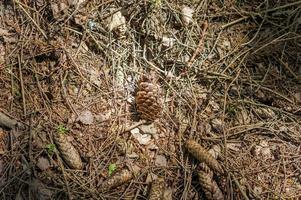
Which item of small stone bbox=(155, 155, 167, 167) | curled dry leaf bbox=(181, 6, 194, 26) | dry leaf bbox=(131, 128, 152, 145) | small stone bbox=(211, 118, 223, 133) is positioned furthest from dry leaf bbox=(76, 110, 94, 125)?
curled dry leaf bbox=(181, 6, 194, 26)

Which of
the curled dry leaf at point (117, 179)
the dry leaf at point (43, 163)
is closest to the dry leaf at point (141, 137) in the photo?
the curled dry leaf at point (117, 179)

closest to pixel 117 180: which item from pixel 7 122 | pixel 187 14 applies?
pixel 7 122

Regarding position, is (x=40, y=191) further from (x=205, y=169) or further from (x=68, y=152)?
(x=205, y=169)

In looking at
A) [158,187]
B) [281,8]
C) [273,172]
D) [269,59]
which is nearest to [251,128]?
[273,172]

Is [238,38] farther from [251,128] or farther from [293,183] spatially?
[293,183]

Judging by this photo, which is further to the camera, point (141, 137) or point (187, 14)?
point (187, 14)

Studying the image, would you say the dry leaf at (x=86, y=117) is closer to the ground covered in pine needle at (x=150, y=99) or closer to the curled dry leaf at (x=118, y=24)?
the ground covered in pine needle at (x=150, y=99)

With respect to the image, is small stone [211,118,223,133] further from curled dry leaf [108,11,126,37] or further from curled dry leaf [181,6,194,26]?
curled dry leaf [108,11,126,37]
